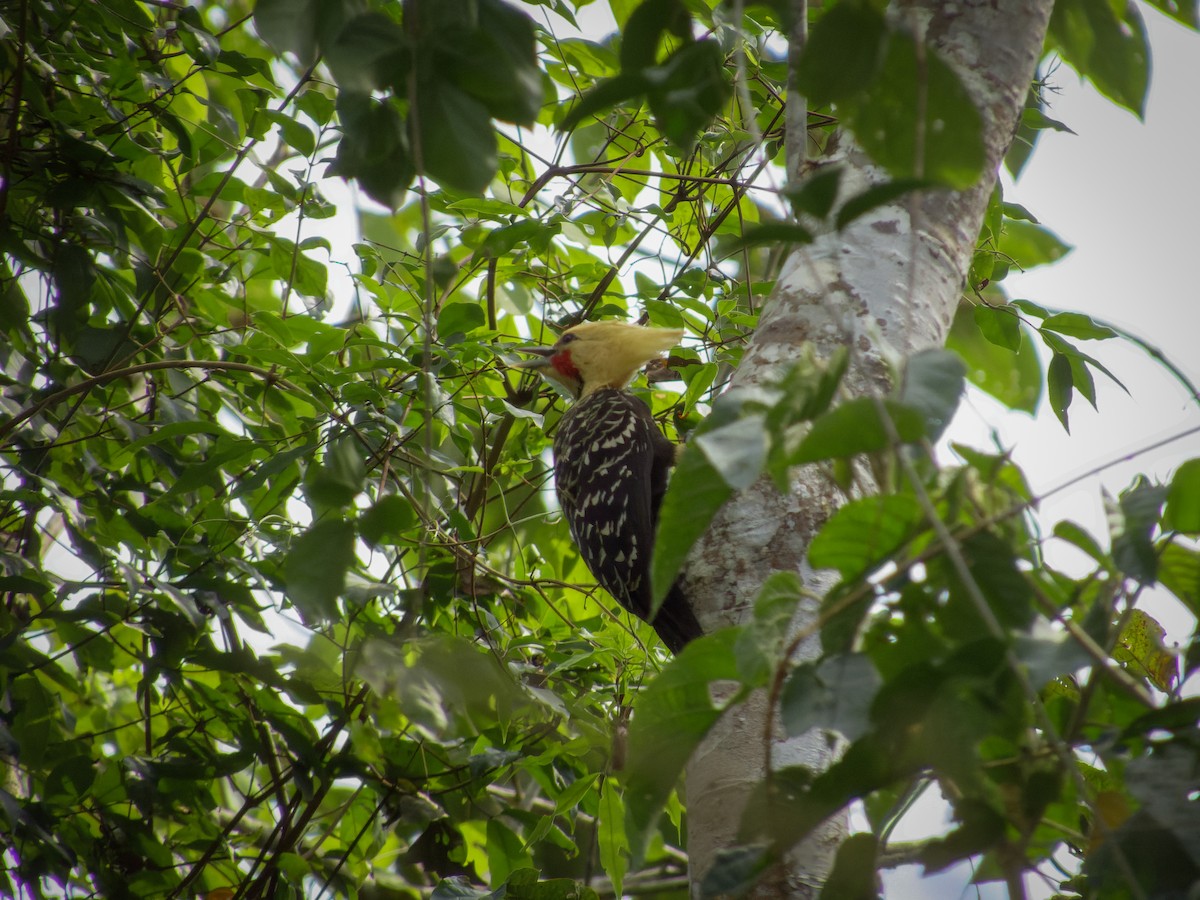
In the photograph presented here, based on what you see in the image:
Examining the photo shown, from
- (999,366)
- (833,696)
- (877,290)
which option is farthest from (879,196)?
(999,366)

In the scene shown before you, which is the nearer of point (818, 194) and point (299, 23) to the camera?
point (818, 194)

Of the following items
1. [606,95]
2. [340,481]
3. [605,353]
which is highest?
[605,353]

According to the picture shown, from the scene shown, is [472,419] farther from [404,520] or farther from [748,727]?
[404,520]

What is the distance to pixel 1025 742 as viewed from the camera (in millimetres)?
953

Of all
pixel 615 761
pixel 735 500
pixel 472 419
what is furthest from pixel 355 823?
pixel 735 500

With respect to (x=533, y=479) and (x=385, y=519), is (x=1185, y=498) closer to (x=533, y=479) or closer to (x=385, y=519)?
(x=385, y=519)

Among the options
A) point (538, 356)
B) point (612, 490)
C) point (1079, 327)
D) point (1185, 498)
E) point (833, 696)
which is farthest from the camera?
point (538, 356)

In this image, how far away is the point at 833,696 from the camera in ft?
3.00

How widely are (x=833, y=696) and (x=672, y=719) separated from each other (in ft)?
0.70

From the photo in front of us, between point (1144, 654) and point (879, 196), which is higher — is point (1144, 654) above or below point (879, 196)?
below

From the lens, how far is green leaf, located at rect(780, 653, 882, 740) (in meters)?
0.89

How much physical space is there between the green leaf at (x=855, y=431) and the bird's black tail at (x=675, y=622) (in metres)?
1.52

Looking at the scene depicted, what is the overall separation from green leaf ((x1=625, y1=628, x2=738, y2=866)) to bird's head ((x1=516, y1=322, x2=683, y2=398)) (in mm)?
3007

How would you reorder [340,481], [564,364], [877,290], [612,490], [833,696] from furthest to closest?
[564,364] → [612,490] → [877,290] → [340,481] → [833,696]
